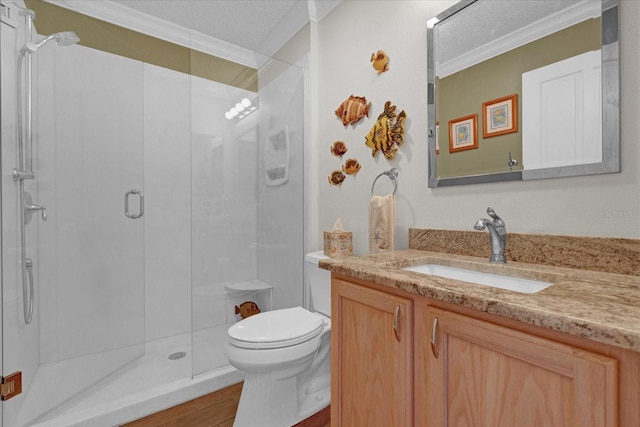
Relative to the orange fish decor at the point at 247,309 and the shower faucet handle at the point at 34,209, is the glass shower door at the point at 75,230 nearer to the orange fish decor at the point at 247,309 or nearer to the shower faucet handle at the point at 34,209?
the shower faucet handle at the point at 34,209

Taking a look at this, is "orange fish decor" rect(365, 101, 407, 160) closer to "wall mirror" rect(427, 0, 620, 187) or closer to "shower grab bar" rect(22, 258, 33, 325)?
"wall mirror" rect(427, 0, 620, 187)

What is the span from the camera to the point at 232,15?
90.2 inches

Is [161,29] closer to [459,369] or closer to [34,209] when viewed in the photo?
[34,209]

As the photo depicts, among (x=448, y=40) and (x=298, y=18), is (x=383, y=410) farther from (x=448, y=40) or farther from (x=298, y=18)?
(x=298, y=18)

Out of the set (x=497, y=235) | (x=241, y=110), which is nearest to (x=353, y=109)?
(x=241, y=110)

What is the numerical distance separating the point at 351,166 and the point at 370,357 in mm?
1205

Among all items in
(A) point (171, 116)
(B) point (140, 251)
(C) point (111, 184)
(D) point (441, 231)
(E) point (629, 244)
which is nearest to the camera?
(E) point (629, 244)

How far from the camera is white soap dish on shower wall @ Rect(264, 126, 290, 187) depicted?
2287mm

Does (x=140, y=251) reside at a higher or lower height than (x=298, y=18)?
lower

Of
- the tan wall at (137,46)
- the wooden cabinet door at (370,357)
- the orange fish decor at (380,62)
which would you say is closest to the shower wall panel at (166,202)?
the tan wall at (137,46)

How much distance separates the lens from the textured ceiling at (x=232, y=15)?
220 centimetres

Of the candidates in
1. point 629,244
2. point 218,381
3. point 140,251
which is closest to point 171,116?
point 140,251

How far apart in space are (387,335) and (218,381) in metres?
1.31

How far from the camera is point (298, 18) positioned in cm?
231
